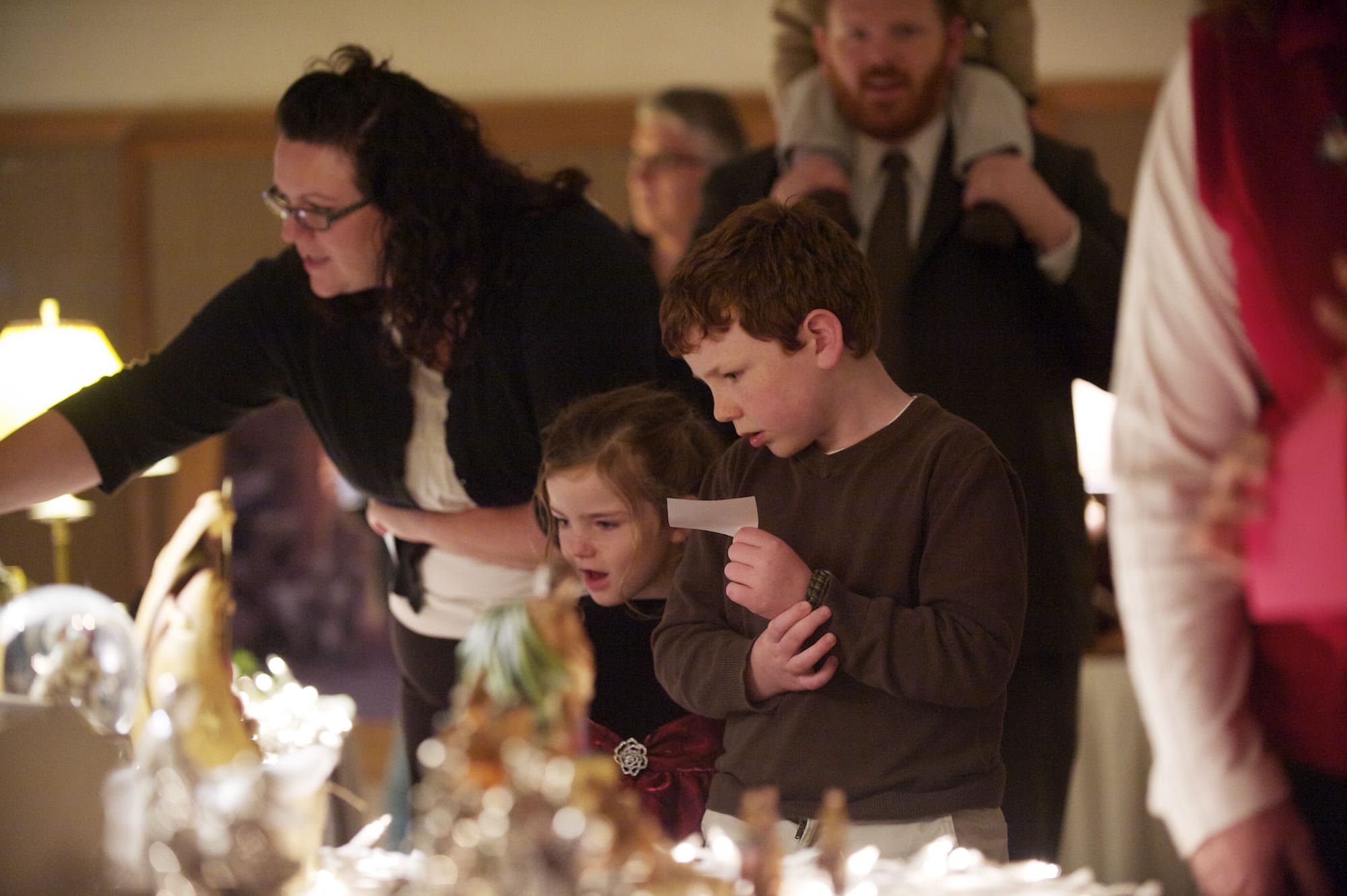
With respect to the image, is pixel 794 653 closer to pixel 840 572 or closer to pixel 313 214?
pixel 840 572

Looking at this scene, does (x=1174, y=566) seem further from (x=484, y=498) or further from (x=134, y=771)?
(x=484, y=498)

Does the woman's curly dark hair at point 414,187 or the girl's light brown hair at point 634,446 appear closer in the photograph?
the girl's light brown hair at point 634,446

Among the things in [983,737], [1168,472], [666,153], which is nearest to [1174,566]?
[1168,472]

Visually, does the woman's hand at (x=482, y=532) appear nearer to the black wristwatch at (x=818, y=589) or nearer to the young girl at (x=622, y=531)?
the young girl at (x=622, y=531)

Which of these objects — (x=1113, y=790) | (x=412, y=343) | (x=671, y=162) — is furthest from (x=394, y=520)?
(x=1113, y=790)

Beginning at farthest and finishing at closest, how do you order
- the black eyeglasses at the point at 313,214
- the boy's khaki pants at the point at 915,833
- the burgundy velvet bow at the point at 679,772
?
1. the black eyeglasses at the point at 313,214
2. the burgundy velvet bow at the point at 679,772
3. the boy's khaki pants at the point at 915,833

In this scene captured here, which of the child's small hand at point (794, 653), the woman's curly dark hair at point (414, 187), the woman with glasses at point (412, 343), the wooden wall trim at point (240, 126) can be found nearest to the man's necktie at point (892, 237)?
the woman with glasses at point (412, 343)

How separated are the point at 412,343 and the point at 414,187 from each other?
0.19 m

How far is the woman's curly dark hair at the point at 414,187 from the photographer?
1.54 m

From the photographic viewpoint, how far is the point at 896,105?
67.2 inches

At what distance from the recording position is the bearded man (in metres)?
1.63

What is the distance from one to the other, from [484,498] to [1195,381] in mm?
989

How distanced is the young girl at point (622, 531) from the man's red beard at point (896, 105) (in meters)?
0.55

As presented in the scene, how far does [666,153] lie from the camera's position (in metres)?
2.65
